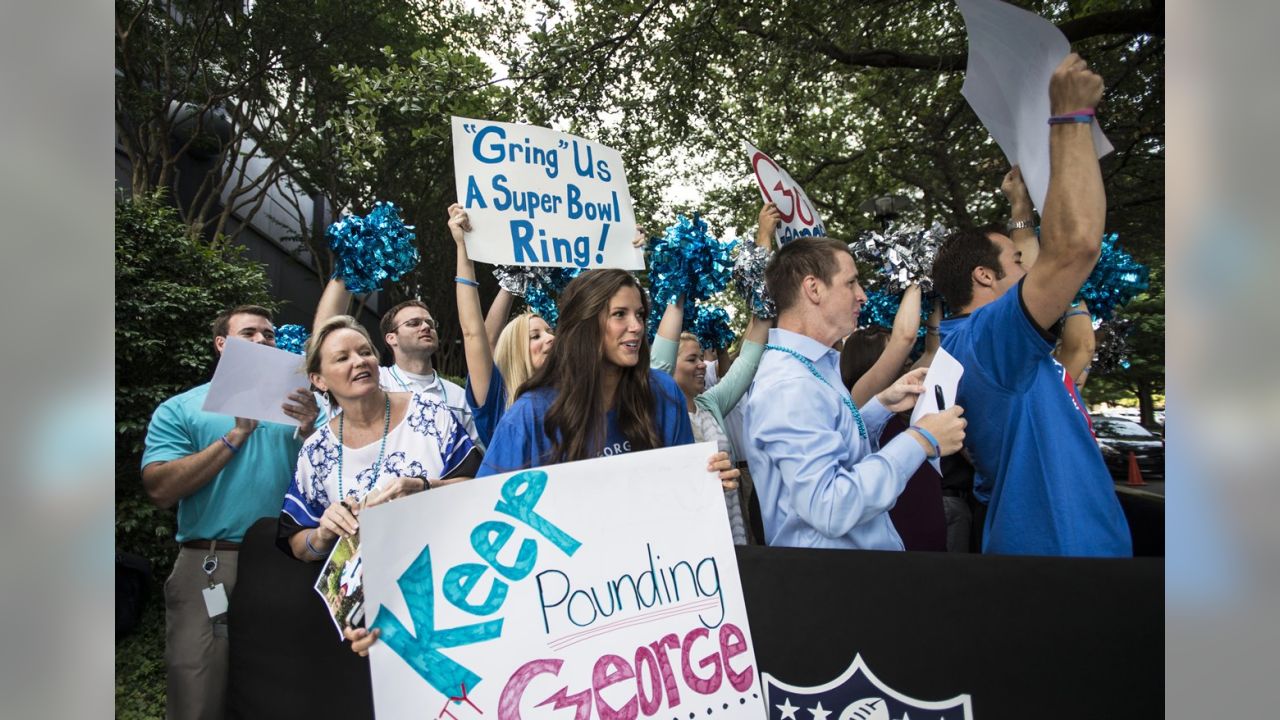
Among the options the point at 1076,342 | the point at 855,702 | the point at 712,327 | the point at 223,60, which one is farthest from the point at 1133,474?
the point at 223,60

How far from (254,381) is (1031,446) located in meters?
2.73

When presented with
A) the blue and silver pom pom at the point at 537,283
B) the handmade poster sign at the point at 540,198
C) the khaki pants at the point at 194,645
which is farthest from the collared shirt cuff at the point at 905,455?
the khaki pants at the point at 194,645

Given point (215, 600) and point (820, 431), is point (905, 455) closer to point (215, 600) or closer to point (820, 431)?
point (820, 431)

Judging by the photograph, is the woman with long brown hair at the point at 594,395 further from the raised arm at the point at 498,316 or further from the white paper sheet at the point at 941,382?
the raised arm at the point at 498,316

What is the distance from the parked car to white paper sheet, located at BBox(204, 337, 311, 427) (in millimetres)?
14490

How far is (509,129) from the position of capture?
3561mm

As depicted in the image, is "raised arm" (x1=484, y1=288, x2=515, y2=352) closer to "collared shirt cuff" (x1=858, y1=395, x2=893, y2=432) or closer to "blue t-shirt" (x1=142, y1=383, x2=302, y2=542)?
"blue t-shirt" (x1=142, y1=383, x2=302, y2=542)

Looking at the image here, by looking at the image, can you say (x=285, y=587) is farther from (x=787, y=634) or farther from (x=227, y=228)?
(x=227, y=228)

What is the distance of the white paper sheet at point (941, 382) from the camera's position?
6.97 ft

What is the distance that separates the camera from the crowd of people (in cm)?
202

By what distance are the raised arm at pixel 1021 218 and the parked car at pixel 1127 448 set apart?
12718 mm

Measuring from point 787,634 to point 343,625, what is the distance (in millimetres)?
1111

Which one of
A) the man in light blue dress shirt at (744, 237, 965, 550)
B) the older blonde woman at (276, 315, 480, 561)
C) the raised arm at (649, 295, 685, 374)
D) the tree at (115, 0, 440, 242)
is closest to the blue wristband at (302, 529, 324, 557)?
the older blonde woman at (276, 315, 480, 561)
